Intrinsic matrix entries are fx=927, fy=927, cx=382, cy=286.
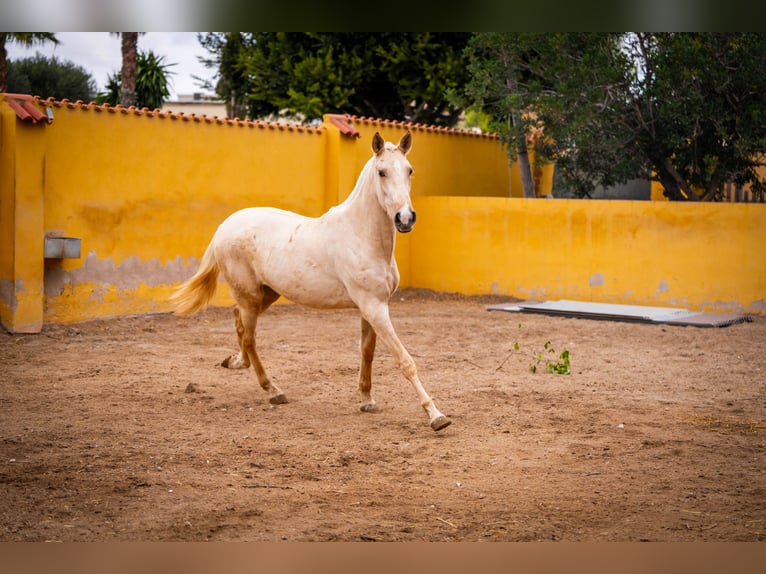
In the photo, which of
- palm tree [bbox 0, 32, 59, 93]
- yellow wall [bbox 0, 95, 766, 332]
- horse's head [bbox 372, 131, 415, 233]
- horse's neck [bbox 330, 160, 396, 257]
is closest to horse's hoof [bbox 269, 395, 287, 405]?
horse's neck [bbox 330, 160, 396, 257]

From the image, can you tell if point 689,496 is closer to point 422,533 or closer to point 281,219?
point 422,533

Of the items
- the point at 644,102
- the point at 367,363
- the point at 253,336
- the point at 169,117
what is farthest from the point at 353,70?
the point at 367,363

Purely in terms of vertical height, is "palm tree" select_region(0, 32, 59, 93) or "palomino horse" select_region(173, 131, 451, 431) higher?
"palm tree" select_region(0, 32, 59, 93)

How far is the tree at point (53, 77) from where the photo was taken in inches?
1237

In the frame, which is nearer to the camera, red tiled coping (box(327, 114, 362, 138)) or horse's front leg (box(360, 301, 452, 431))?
horse's front leg (box(360, 301, 452, 431))

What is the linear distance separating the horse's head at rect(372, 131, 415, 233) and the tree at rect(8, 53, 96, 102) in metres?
27.6

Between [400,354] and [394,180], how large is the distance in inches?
45.8

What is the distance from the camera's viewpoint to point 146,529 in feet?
13.7

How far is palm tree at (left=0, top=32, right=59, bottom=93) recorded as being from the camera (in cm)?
2233

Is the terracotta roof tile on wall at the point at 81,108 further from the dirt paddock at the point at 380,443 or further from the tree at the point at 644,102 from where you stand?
the tree at the point at 644,102

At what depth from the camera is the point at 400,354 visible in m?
6.23

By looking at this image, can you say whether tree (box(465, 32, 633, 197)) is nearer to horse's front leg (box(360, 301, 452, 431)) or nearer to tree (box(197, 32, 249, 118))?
horse's front leg (box(360, 301, 452, 431))

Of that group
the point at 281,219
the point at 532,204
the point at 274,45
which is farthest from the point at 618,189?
the point at 281,219

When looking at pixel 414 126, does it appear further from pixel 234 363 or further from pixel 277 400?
pixel 277 400
